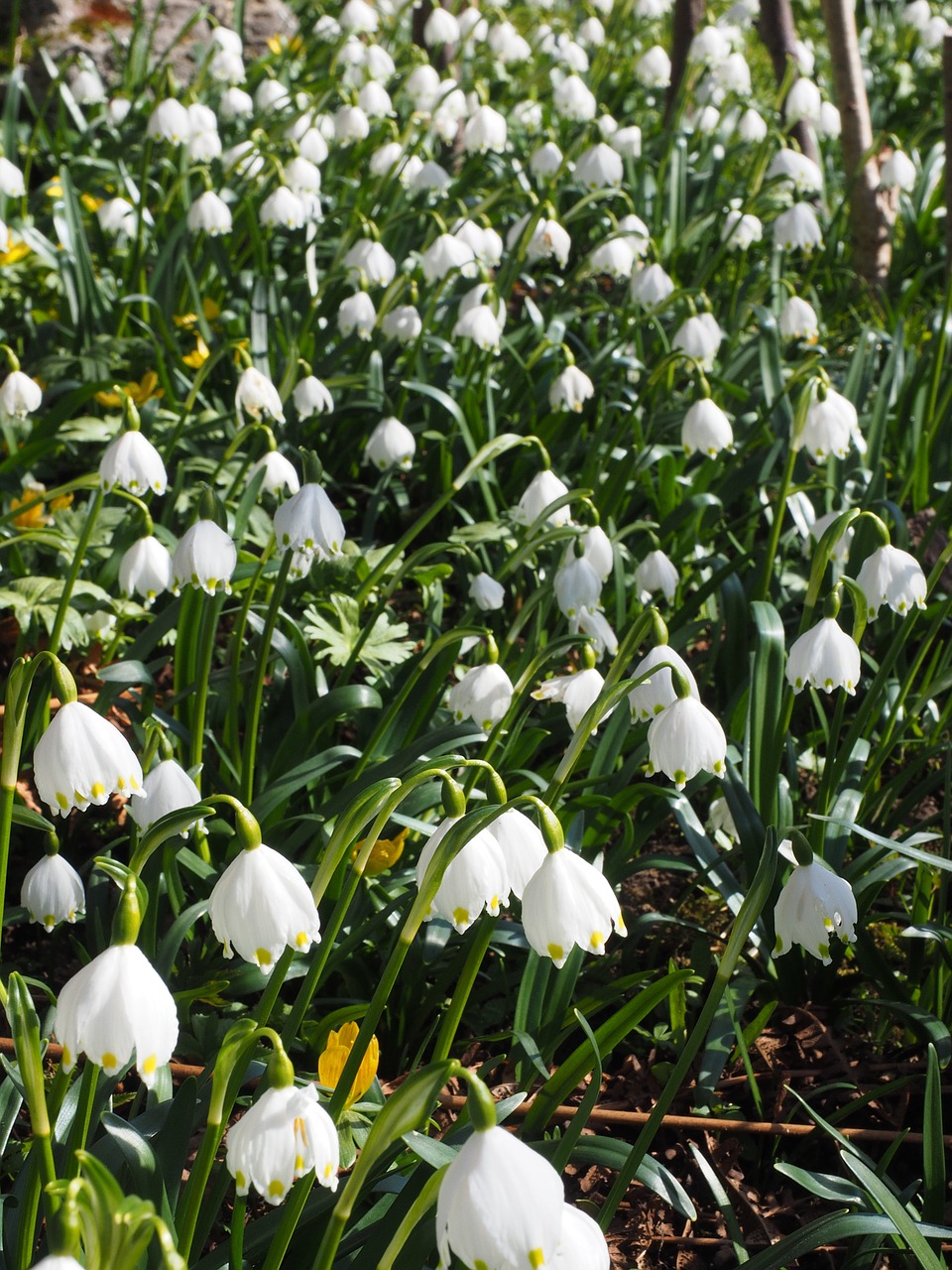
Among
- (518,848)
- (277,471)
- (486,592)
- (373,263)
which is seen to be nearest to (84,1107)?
(518,848)

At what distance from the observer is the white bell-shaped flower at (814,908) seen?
62.8 inches

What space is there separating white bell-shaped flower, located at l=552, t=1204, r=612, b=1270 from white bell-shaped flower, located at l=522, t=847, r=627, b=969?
9.5 inches

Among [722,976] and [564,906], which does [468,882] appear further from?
[722,976]

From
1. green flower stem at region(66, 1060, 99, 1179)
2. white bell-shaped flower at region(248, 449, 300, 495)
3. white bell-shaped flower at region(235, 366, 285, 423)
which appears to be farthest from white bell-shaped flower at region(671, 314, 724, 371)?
green flower stem at region(66, 1060, 99, 1179)

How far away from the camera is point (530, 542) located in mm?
2242

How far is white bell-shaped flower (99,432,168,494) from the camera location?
217 cm

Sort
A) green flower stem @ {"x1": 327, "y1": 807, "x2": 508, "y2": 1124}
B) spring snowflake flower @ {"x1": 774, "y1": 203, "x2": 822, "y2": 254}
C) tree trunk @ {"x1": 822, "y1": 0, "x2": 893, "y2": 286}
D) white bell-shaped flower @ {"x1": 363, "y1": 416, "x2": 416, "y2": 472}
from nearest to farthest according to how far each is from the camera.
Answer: green flower stem @ {"x1": 327, "y1": 807, "x2": 508, "y2": 1124} < white bell-shaped flower @ {"x1": 363, "y1": 416, "x2": 416, "y2": 472} < spring snowflake flower @ {"x1": 774, "y1": 203, "x2": 822, "y2": 254} < tree trunk @ {"x1": 822, "y1": 0, "x2": 893, "y2": 286}

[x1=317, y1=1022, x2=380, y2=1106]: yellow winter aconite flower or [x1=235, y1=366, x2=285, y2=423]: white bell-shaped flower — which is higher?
[x1=235, y1=366, x2=285, y2=423]: white bell-shaped flower

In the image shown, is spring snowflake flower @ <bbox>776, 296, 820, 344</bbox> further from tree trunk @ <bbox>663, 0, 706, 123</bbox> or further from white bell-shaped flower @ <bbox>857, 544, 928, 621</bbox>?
tree trunk @ <bbox>663, 0, 706, 123</bbox>

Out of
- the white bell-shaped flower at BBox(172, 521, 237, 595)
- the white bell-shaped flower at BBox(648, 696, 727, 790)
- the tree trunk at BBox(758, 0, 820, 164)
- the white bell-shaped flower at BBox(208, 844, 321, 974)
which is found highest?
the tree trunk at BBox(758, 0, 820, 164)

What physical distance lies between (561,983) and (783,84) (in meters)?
4.16

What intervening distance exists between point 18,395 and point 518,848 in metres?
1.77

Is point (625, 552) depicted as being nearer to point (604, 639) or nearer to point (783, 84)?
point (604, 639)

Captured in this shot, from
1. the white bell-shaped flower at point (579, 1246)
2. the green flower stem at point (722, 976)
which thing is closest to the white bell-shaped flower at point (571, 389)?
the green flower stem at point (722, 976)
